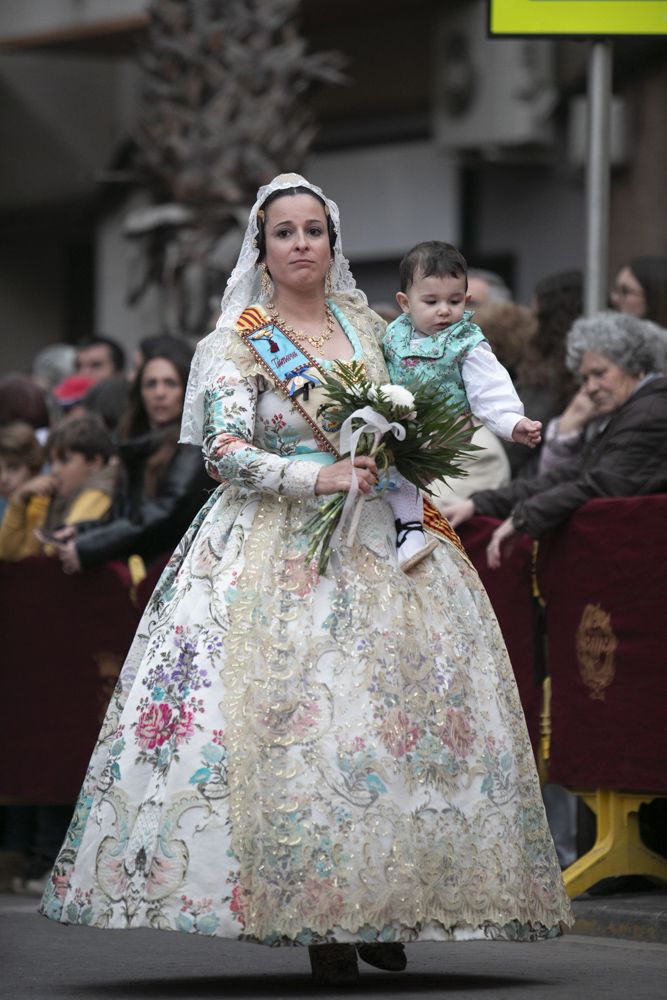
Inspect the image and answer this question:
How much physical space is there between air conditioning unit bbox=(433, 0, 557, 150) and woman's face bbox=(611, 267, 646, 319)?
9682 millimetres

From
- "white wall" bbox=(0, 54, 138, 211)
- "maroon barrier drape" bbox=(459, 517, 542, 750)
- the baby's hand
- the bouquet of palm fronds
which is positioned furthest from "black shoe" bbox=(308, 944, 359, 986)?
"white wall" bbox=(0, 54, 138, 211)

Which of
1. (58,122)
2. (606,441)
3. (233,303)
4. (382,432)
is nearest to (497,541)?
(606,441)

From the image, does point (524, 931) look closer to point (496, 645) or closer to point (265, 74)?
point (496, 645)

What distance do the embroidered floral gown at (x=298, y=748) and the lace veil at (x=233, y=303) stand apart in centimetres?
10

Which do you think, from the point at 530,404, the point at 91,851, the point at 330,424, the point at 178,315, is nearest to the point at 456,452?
the point at 330,424

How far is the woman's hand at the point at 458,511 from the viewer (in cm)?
834

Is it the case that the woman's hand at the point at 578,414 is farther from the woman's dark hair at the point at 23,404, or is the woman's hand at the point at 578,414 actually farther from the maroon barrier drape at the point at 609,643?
the woman's dark hair at the point at 23,404

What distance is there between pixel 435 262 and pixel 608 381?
1812 millimetres

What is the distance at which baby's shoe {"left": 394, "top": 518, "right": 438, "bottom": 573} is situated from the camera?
255 inches

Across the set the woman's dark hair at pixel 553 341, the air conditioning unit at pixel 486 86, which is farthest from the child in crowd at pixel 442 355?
the air conditioning unit at pixel 486 86

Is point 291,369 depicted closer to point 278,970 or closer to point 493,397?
point 493,397

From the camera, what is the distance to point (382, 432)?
6.35 metres

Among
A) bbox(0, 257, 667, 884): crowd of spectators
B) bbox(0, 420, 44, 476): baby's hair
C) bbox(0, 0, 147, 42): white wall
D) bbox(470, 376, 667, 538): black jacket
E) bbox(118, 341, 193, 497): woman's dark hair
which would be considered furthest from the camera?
bbox(0, 0, 147, 42): white wall

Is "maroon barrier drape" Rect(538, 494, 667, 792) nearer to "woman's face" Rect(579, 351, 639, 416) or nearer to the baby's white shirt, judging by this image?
"woman's face" Rect(579, 351, 639, 416)
